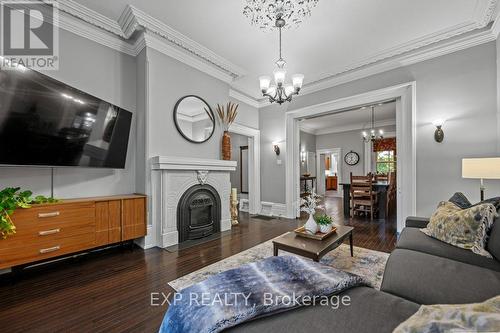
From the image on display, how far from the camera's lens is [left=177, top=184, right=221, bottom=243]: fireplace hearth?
3.37m

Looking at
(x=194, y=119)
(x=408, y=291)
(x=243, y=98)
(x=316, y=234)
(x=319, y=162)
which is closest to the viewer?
(x=408, y=291)

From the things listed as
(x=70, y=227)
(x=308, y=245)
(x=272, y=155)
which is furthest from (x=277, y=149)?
(x=70, y=227)

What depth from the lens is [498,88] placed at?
2891 millimetres

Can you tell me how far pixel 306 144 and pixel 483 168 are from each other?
683cm

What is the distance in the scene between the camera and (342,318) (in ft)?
2.87

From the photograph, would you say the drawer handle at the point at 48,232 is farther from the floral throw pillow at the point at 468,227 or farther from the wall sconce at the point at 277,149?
the wall sconce at the point at 277,149

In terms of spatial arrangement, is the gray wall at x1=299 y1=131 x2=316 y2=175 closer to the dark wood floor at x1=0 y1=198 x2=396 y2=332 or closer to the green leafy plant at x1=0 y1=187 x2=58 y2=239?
the dark wood floor at x1=0 y1=198 x2=396 y2=332

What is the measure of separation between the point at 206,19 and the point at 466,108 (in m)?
3.95

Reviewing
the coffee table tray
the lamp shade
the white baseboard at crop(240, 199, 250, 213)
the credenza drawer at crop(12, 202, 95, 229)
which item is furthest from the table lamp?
the credenza drawer at crop(12, 202, 95, 229)

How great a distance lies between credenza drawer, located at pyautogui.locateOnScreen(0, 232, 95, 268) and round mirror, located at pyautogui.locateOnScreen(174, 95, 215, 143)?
6.45 feet

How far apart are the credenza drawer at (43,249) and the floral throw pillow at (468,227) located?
3.72m

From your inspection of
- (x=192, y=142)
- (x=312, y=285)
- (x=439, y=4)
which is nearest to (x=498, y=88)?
(x=439, y=4)

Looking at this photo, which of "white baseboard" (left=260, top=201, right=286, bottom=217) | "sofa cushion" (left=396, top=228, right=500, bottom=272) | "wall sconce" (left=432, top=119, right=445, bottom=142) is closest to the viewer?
"sofa cushion" (left=396, top=228, right=500, bottom=272)

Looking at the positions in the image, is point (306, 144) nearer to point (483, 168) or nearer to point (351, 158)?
point (351, 158)
